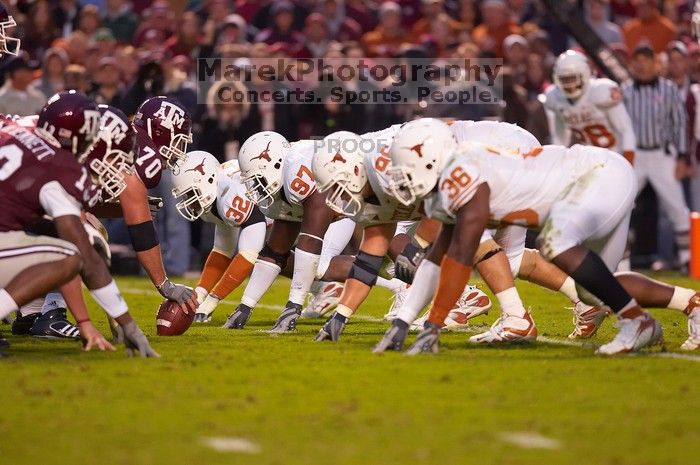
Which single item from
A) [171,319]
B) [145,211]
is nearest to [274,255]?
[171,319]

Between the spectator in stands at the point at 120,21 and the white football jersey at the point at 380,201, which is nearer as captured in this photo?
the white football jersey at the point at 380,201

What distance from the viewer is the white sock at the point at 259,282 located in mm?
8719

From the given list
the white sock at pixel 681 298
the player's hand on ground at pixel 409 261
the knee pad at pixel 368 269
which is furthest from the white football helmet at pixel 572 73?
the white sock at pixel 681 298

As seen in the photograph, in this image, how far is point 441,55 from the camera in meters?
15.1

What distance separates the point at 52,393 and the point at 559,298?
19.9ft

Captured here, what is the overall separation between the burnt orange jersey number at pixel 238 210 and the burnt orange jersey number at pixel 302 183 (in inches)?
24.7

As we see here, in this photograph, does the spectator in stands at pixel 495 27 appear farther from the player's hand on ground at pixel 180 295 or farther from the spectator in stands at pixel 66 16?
the player's hand on ground at pixel 180 295

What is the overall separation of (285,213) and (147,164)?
1.23 m

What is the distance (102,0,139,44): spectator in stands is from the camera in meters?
15.8

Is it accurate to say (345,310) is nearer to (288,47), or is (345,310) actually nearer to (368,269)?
(368,269)

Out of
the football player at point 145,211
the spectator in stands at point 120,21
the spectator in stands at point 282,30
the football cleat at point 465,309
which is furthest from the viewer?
the spectator in stands at point 120,21

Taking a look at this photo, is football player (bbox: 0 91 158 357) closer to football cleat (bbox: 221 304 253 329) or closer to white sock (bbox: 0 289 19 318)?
white sock (bbox: 0 289 19 318)

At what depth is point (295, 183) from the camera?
8281 millimetres

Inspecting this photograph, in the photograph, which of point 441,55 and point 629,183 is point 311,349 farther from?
point 441,55
